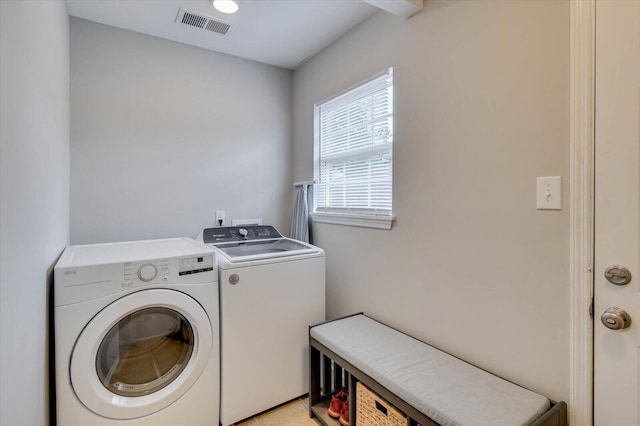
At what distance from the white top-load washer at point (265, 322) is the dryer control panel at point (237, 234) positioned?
0.19 metres

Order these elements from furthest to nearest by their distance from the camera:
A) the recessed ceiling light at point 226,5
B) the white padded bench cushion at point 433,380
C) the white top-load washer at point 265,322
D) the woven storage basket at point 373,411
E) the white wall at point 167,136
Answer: the white wall at point 167,136 < the recessed ceiling light at point 226,5 < the white top-load washer at point 265,322 < the woven storage basket at point 373,411 < the white padded bench cushion at point 433,380

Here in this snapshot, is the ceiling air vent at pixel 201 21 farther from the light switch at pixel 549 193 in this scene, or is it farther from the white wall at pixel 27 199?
the light switch at pixel 549 193

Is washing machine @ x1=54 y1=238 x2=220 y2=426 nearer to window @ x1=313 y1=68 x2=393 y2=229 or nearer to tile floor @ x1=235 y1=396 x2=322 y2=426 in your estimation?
tile floor @ x1=235 y1=396 x2=322 y2=426

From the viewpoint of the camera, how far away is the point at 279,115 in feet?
9.14

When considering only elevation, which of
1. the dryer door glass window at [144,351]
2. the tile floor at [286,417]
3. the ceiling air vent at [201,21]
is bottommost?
the tile floor at [286,417]

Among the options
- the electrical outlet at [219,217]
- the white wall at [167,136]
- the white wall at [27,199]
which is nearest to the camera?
the white wall at [27,199]

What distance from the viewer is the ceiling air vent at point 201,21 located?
1949 millimetres

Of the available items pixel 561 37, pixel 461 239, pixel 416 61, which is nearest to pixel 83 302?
pixel 461 239

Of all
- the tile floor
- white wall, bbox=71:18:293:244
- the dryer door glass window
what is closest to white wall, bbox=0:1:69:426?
the dryer door glass window

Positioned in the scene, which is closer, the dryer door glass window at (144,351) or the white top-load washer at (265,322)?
the dryer door glass window at (144,351)

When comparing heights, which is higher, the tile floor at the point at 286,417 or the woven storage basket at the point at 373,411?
the woven storage basket at the point at 373,411

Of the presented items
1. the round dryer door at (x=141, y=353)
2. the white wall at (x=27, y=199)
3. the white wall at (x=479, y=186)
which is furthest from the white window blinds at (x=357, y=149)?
the white wall at (x=27, y=199)

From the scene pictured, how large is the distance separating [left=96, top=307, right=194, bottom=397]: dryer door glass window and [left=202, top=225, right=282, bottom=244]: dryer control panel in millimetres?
673

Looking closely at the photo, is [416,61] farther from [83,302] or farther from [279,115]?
[83,302]
